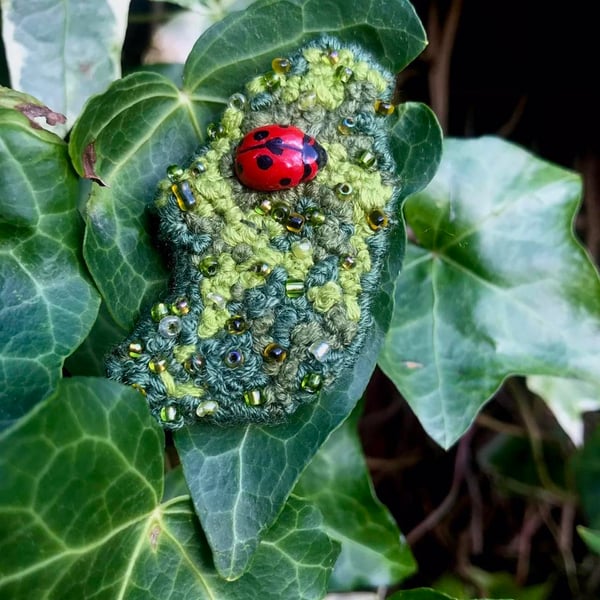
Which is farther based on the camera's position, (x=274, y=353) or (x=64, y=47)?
(x=64, y=47)

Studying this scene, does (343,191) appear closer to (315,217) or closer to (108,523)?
(315,217)

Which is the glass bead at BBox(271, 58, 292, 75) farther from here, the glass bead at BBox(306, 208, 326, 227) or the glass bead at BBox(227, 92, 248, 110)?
the glass bead at BBox(306, 208, 326, 227)

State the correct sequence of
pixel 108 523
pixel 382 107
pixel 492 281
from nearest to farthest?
pixel 108 523 → pixel 382 107 → pixel 492 281

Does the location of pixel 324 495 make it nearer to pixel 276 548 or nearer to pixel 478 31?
pixel 276 548

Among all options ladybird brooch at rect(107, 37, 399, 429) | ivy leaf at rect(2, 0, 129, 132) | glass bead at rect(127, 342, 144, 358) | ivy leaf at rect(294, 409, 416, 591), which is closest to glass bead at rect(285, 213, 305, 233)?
ladybird brooch at rect(107, 37, 399, 429)

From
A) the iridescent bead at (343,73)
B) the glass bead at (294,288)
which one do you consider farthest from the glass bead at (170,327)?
the iridescent bead at (343,73)

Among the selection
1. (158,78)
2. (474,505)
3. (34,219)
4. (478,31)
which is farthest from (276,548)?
(478,31)

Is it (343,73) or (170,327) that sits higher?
(343,73)

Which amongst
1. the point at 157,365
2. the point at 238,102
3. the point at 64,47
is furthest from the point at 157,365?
the point at 64,47
